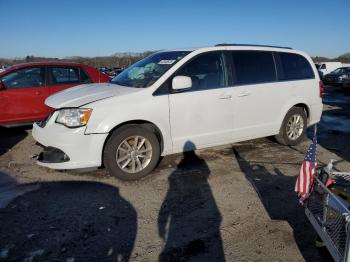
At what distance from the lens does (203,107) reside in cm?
507

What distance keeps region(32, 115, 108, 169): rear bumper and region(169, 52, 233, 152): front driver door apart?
114cm

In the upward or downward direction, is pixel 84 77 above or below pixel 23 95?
above

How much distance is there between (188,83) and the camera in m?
4.76

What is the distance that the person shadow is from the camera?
10.0ft

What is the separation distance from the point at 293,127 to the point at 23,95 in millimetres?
5763

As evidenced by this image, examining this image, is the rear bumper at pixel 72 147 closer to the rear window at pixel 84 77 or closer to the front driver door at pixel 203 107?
the front driver door at pixel 203 107

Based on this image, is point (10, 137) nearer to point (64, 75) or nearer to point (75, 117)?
point (64, 75)

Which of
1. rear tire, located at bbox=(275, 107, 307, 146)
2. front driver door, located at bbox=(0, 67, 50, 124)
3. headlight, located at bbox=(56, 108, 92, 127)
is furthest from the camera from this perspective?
front driver door, located at bbox=(0, 67, 50, 124)

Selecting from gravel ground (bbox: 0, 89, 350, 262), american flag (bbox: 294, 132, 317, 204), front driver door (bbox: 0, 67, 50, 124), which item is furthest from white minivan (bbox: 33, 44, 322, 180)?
front driver door (bbox: 0, 67, 50, 124)

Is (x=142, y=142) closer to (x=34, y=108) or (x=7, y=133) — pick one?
(x=34, y=108)

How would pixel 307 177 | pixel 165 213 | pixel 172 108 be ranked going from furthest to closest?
pixel 172 108 → pixel 165 213 → pixel 307 177

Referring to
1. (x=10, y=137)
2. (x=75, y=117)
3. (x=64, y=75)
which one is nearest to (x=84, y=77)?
(x=64, y=75)

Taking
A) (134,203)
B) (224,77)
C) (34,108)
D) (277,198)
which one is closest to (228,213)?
(277,198)

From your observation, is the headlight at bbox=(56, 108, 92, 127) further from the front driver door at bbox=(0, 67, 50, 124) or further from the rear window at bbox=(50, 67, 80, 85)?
the rear window at bbox=(50, 67, 80, 85)
